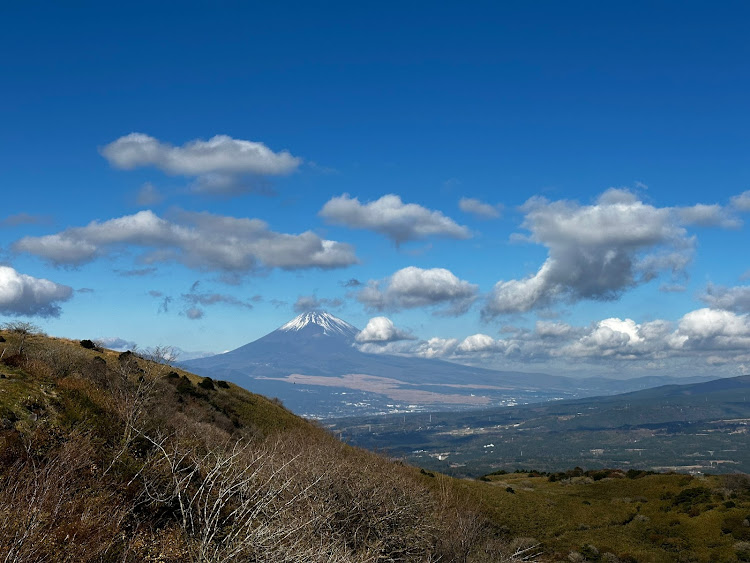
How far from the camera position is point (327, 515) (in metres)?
29.5

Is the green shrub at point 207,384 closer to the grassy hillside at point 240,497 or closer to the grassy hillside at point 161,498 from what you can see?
the grassy hillside at point 240,497

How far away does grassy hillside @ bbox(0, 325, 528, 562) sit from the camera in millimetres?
15734

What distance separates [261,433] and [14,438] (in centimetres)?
5216

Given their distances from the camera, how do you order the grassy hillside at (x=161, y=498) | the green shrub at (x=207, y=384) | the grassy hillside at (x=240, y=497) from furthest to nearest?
the green shrub at (x=207, y=384) < the grassy hillside at (x=240, y=497) < the grassy hillside at (x=161, y=498)

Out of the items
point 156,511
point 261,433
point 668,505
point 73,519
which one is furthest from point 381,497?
point 668,505

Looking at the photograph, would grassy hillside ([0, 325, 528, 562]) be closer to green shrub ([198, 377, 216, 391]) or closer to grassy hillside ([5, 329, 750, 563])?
grassy hillside ([5, 329, 750, 563])

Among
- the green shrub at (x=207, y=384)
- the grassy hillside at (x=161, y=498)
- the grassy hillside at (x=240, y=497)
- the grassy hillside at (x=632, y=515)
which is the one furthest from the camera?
the green shrub at (x=207, y=384)

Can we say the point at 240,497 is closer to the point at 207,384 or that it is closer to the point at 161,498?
the point at 161,498

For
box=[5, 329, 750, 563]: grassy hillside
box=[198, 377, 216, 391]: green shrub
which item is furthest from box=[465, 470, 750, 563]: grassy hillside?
box=[198, 377, 216, 391]: green shrub

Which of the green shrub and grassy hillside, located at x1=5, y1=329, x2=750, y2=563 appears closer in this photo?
grassy hillside, located at x1=5, y1=329, x2=750, y2=563

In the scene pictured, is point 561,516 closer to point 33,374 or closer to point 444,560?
point 444,560

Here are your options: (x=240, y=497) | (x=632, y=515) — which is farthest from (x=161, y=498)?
(x=632, y=515)

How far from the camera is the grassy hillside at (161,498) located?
619 inches

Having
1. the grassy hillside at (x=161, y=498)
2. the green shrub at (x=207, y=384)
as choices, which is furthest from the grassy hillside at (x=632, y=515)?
the green shrub at (x=207, y=384)
